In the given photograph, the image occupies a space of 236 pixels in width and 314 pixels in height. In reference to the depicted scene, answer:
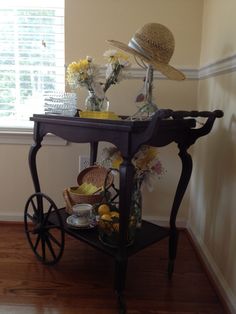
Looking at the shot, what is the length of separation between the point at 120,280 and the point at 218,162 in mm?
720

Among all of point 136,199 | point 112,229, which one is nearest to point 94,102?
point 136,199

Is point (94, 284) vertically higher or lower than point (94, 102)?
lower

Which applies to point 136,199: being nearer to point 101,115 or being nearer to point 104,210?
point 104,210

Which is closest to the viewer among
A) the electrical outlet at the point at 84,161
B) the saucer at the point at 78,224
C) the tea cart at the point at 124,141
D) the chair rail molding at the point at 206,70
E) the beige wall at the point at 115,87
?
the tea cart at the point at 124,141

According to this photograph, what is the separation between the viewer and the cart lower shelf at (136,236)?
4.21 ft

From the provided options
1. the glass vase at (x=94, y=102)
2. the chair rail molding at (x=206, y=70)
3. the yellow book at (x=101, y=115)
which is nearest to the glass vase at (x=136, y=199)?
the yellow book at (x=101, y=115)

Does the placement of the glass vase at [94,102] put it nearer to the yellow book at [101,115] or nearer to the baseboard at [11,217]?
the yellow book at [101,115]

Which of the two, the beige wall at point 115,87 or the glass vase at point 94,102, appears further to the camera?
the beige wall at point 115,87

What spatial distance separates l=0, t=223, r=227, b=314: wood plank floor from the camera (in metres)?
1.29

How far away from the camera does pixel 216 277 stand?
1.44 m

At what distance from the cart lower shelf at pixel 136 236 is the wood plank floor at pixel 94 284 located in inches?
9.4

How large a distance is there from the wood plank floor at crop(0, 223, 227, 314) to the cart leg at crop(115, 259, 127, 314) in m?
0.05

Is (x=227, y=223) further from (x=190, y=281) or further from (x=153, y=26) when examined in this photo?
(x=153, y=26)

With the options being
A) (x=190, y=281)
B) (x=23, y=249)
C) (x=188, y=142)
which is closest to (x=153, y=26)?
(x=188, y=142)
